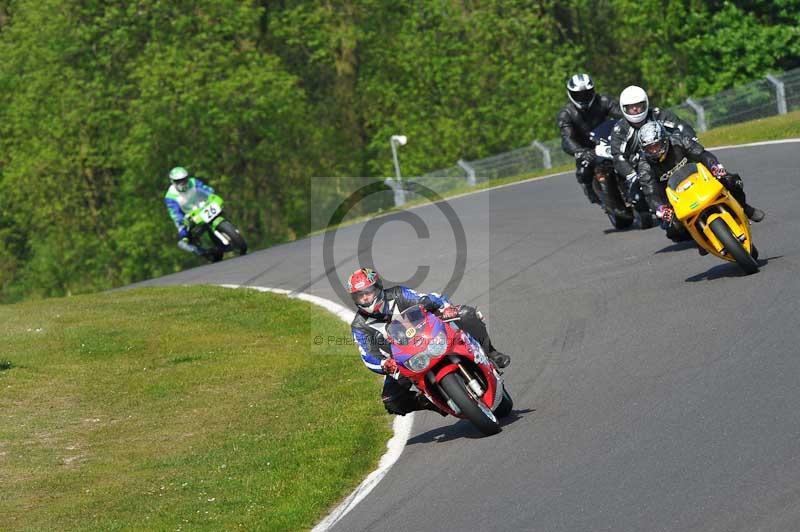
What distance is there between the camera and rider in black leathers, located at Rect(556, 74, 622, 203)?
18516 mm

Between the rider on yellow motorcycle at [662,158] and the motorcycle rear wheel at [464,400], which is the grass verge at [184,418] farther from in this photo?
the rider on yellow motorcycle at [662,158]

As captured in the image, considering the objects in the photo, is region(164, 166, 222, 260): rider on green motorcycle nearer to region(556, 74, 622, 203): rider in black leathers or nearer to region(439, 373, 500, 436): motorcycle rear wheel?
region(556, 74, 622, 203): rider in black leathers

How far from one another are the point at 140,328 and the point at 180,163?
3543 centimetres

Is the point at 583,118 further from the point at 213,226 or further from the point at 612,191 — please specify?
the point at 213,226

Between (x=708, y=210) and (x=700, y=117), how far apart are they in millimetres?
21129

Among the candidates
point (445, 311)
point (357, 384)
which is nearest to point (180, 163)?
point (357, 384)

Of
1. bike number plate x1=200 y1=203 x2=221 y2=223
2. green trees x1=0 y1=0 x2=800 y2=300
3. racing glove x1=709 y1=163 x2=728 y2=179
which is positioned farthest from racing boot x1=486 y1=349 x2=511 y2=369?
green trees x1=0 y1=0 x2=800 y2=300

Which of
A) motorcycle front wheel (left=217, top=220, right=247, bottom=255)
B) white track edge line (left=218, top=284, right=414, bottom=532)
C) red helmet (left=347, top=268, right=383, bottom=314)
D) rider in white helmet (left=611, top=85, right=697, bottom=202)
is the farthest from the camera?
motorcycle front wheel (left=217, top=220, right=247, bottom=255)

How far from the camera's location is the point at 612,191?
18141mm

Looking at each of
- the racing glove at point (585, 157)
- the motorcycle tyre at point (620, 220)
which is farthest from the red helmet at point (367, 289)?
the motorcycle tyre at point (620, 220)

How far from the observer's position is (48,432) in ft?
43.4

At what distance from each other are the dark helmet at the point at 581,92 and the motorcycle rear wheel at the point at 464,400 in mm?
9283

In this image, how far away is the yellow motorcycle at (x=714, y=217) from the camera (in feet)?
41.1

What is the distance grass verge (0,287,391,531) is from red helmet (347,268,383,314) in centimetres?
126
